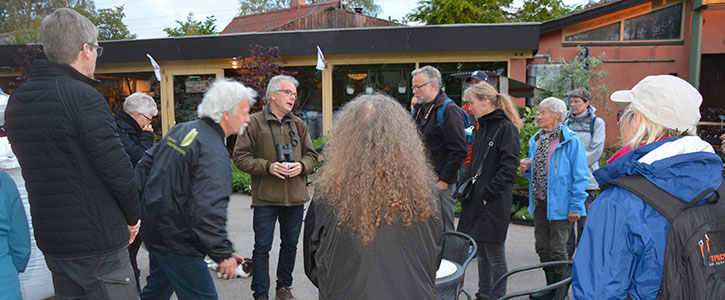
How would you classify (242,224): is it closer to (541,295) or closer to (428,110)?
(428,110)

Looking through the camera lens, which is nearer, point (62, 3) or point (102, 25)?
point (102, 25)

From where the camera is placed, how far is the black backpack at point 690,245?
1.61 m

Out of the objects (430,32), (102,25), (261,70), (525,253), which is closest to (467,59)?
(430,32)

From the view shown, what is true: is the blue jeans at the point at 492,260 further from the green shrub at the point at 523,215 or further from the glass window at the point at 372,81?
the glass window at the point at 372,81

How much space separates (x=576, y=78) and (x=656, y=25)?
342 cm

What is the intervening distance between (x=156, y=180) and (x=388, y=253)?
1.49 metres

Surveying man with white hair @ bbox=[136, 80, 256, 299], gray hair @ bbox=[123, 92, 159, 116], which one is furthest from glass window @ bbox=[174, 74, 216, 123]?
man with white hair @ bbox=[136, 80, 256, 299]

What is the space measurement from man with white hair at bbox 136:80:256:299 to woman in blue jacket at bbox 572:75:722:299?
71.6 inches

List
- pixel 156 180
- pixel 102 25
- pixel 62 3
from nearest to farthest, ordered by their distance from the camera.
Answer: pixel 156 180
pixel 102 25
pixel 62 3

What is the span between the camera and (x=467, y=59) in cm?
1110

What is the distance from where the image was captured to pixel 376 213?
5.80ft

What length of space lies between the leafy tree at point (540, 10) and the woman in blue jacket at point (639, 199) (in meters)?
21.9

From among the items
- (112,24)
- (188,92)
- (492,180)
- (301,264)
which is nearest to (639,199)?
(492,180)

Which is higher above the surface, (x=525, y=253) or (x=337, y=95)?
(x=337, y=95)
